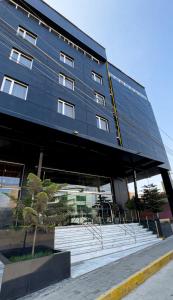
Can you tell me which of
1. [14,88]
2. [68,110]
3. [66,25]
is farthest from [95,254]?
[66,25]

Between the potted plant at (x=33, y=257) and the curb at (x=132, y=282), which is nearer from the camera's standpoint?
the curb at (x=132, y=282)

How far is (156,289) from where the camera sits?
409cm

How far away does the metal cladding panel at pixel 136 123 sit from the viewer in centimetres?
1655

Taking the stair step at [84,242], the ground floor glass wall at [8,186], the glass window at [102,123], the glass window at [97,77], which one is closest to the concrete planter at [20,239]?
the stair step at [84,242]

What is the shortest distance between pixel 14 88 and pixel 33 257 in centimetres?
940

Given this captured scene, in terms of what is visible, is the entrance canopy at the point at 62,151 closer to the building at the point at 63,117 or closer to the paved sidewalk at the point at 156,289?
the building at the point at 63,117

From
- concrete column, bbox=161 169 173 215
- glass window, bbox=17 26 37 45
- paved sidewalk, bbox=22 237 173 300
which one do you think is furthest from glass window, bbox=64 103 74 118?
concrete column, bbox=161 169 173 215

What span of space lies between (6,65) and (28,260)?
1073 cm

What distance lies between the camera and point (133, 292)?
4.06 meters

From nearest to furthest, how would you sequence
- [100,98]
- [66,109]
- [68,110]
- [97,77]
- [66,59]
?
1. [66,109]
2. [68,110]
3. [66,59]
4. [100,98]
5. [97,77]

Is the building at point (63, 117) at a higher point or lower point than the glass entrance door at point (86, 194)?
higher

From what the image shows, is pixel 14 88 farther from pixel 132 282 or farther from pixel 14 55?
pixel 132 282

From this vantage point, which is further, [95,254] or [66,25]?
[66,25]

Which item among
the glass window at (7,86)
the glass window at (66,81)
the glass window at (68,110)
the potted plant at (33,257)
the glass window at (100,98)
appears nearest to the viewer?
the potted plant at (33,257)
